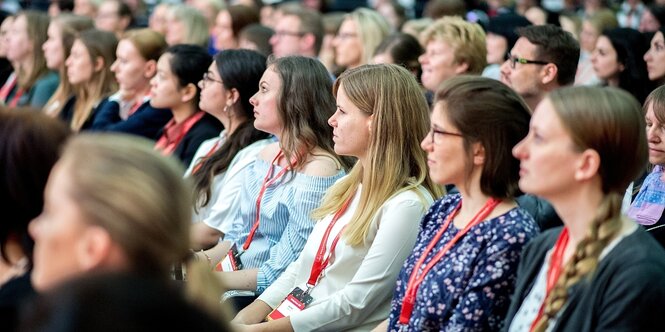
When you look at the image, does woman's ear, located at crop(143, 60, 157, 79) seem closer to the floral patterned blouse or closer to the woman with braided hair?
the floral patterned blouse

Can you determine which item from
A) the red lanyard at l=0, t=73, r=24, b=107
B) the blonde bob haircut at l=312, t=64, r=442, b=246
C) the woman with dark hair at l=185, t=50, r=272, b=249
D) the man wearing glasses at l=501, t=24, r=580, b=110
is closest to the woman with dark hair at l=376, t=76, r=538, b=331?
the blonde bob haircut at l=312, t=64, r=442, b=246

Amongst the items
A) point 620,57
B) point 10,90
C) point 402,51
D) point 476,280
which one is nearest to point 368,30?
point 402,51

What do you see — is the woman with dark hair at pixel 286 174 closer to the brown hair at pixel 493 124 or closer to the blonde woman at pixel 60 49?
the brown hair at pixel 493 124

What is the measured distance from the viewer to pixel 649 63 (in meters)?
4.86

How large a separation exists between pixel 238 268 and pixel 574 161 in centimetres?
180

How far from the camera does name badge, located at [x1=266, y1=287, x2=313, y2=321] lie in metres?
3.02

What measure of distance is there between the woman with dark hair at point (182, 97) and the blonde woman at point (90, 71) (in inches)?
47.0

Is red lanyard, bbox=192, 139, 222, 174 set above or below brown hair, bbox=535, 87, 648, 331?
below

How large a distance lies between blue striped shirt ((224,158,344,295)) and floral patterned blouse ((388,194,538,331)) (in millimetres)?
970

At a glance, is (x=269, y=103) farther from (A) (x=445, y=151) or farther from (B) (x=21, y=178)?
(B) (x=21, y=178)

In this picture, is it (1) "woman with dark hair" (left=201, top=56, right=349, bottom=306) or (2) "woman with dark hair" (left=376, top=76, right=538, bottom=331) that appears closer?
(2) "woman with dark hair" (left=376, top=76, right=538, bottom=331)

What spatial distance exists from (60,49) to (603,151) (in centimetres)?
492

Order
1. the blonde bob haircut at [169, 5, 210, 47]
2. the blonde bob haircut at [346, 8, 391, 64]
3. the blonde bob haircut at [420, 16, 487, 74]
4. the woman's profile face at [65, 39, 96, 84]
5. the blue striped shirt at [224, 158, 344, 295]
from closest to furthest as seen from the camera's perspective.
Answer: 1. the blue striped shirt at [224, 158, 344, 295]
2. the blonde bob haircut at [420, 16, 487, 74]
3. the woman's profile face at [65, 39, 96, 84]
4. the blonde bob haircut at [346, 8, 391, 64]
5. the blonde bob haircut at [169, 5, 210, 47]

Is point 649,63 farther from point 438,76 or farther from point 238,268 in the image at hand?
point 238,268
